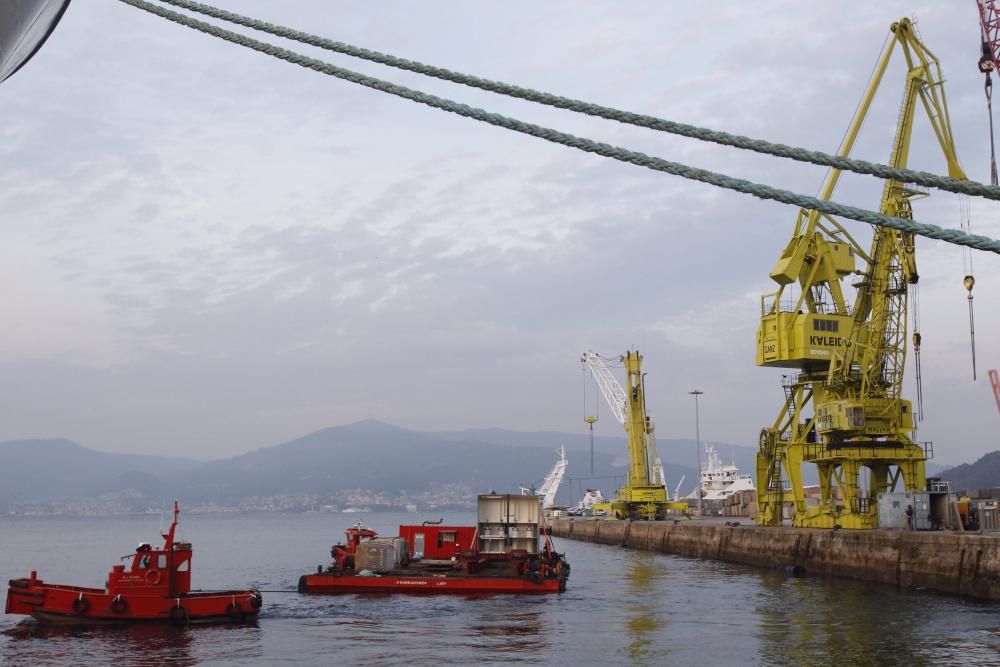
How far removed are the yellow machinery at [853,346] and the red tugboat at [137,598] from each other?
35.3m

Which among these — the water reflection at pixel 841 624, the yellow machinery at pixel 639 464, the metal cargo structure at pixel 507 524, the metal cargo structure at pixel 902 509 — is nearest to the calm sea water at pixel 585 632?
the water reflection at pixel 841 624

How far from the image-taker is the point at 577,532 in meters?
120

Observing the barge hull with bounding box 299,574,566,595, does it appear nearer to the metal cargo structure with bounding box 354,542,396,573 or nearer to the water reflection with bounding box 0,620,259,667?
the metal cargo structure with bounding box 354,542,396,573

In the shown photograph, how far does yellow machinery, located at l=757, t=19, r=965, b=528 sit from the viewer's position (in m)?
53.6

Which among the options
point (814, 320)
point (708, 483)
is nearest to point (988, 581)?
point (814, 320)

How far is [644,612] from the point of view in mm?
41844

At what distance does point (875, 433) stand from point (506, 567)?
72.4ft

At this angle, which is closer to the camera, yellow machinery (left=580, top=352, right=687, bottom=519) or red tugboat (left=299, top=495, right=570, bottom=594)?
red tugboat (left=299, top=495, right=570, bottom=594)

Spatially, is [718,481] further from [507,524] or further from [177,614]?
[177,614]

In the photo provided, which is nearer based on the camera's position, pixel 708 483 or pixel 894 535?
pixel 894 535

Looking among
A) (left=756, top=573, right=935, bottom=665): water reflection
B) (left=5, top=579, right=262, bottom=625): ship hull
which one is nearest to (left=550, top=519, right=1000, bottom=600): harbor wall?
(left=756, top=573, right=935, bottom=665): water reflection

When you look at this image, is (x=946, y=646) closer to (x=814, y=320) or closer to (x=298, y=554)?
(x=814, y=320)

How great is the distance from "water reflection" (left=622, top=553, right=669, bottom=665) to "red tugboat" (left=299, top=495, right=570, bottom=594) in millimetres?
4156

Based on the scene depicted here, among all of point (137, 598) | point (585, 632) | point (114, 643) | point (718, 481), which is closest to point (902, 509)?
point (585, 632)
